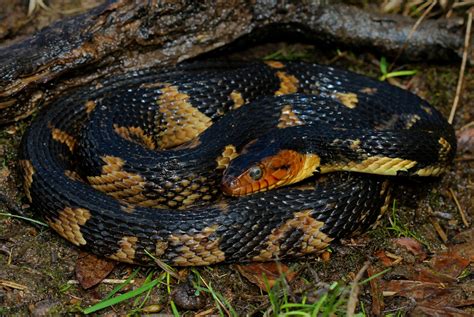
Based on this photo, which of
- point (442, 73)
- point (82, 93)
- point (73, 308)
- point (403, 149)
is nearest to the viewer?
point (73, 308)

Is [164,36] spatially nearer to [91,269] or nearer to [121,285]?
[91,269]

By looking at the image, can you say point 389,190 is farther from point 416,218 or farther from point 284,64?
point 284,64

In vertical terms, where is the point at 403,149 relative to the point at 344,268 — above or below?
above

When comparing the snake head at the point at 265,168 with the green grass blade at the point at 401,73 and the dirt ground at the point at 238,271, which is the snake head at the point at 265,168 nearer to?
the dirt ground at the point at 238,271

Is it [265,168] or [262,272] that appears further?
[265,168]

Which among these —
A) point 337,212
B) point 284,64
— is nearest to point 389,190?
point 337,212

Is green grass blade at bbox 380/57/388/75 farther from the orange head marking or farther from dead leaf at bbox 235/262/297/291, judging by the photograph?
dead leaf at bbox 235/262/297/291

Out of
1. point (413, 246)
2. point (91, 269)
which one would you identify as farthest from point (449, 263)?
point (91, 269)
